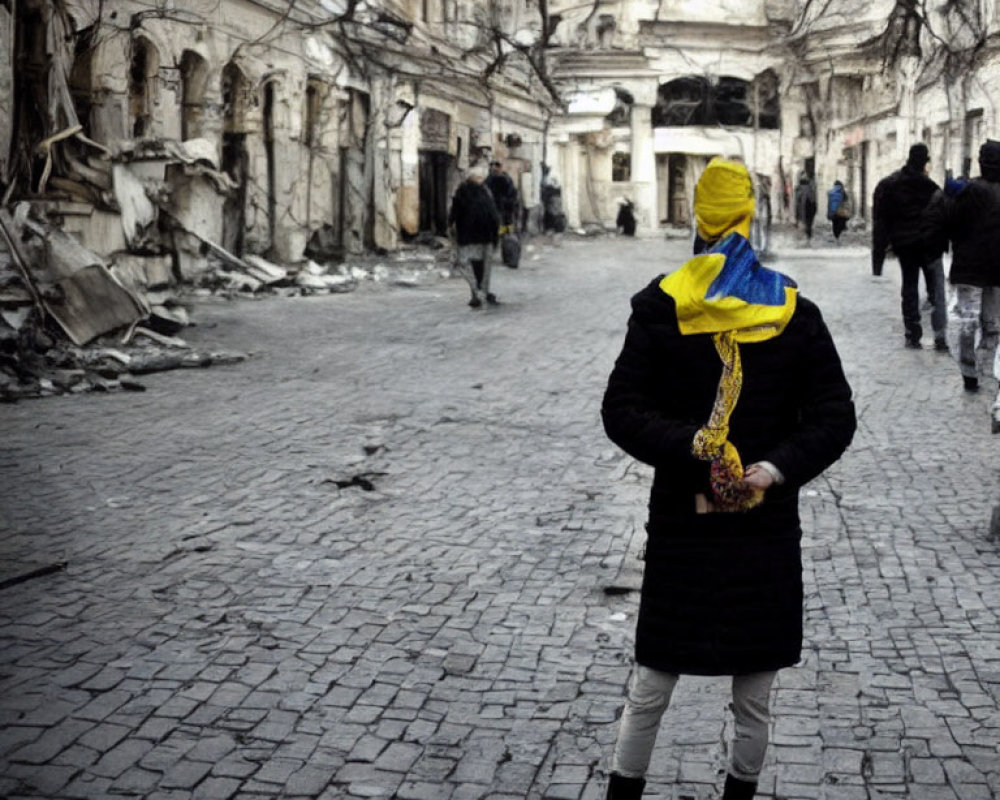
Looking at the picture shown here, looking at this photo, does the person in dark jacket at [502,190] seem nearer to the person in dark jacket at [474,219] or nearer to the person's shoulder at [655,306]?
the person in dark jacket at [474,219]

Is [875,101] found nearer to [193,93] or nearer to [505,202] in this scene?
[505,202]

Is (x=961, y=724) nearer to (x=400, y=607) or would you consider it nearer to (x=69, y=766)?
(x=400, y=607)

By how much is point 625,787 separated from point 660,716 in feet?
0.67

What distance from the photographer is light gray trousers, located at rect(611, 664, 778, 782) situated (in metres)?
3.47

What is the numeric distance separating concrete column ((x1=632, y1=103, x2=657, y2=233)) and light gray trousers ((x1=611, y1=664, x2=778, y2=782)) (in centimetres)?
5016

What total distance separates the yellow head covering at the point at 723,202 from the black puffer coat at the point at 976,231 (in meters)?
7.31

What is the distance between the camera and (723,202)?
3426mm

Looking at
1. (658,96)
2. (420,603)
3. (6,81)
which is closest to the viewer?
(420,603)

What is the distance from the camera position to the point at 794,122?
52.5 meters

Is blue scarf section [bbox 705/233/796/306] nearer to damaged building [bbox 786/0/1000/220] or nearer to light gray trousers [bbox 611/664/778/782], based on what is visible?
light gray trousers [bbox 611/664/778/782]

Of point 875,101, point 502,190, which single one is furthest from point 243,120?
point 875,101

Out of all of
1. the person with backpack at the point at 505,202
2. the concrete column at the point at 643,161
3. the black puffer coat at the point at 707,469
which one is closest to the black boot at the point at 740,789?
the black puffer coat at the point at 707,469

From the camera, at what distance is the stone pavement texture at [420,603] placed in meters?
4.23

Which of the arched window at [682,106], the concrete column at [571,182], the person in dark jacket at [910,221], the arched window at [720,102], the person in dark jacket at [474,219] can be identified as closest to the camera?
the person in dark jacket at [910,221]
